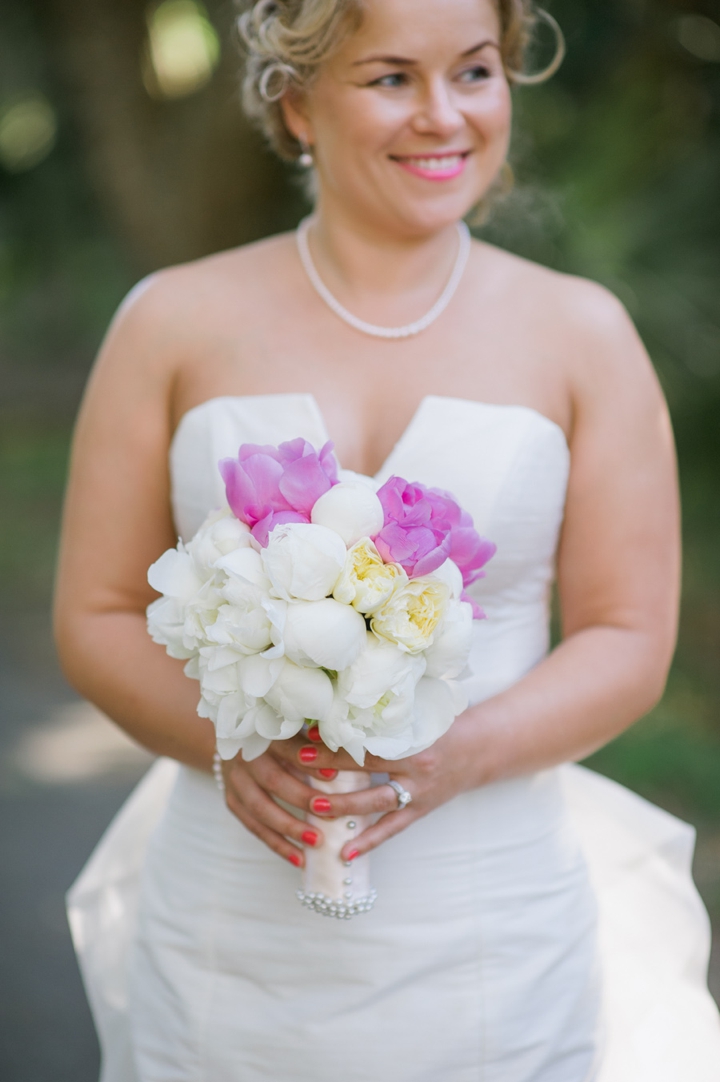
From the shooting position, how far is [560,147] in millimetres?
5008

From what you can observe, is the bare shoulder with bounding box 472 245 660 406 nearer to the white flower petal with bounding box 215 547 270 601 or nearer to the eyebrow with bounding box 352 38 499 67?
the eyebrow with bounding box 352 38 499 67

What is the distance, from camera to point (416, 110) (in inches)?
77.0

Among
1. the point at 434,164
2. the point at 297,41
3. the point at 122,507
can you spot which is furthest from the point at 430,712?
the point at 297,41

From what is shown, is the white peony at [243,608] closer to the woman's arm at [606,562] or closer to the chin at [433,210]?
the woman's arm at [606,562]

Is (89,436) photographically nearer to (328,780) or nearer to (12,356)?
(328,780)

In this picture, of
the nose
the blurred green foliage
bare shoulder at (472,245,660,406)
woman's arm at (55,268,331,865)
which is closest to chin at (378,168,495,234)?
the nose

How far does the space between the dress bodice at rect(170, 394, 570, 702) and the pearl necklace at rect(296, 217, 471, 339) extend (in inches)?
7.2

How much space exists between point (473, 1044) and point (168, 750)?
0.73 m

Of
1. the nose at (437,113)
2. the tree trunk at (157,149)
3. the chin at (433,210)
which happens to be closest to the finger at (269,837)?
the chin at (433,210)

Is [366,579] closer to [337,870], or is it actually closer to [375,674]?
[375,674]

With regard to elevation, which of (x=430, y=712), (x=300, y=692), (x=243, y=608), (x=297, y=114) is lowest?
(x=430, y=712)

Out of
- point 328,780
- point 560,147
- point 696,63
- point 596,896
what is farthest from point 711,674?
point 328,780

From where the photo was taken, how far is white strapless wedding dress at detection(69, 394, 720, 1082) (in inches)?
77.6

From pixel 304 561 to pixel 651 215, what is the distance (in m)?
4.05
